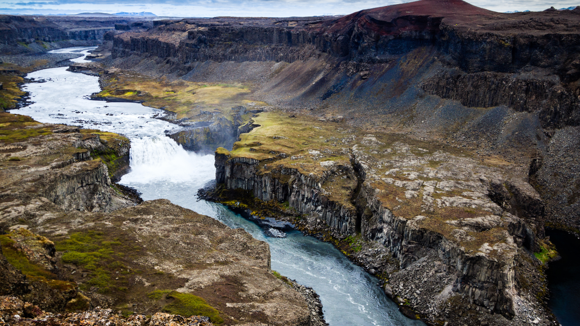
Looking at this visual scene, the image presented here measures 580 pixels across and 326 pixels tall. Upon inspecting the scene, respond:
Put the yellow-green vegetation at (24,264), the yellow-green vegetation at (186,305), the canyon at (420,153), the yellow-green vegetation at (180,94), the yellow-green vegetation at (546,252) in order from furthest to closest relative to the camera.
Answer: the yellow-green vegetation at (180,94)
the yellow-green vegetation at (546,252)
the canyon at (420,153)
the yellow-green vegetation at (186,305)
the yellow-green vegetation at (24,264)

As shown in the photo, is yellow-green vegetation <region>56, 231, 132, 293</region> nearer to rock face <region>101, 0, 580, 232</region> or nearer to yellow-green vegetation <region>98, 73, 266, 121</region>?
rock face <region>101, 0, 580, 232</region>

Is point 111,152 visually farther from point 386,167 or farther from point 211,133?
point 386,167

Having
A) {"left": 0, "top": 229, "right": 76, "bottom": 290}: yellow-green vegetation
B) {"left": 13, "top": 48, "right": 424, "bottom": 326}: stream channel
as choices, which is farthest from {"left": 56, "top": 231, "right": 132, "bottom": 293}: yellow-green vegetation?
{"left": 13, "top": 48, "right": 424, "bottom": 326}: stream channel

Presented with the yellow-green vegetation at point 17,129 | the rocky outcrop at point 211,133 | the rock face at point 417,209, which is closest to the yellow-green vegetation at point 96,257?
the rock face at point 417,209

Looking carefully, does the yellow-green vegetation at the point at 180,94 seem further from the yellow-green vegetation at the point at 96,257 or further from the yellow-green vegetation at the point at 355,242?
the yellow-green vegetation at the point at 96,257

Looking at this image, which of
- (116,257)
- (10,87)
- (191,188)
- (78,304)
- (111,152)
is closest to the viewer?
(78,304)

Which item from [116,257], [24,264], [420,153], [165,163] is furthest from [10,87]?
[24,264]
